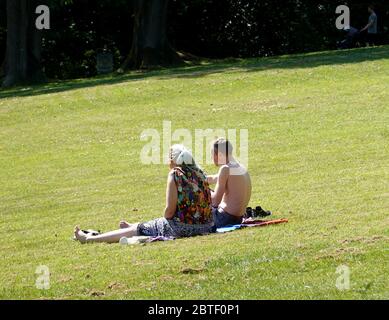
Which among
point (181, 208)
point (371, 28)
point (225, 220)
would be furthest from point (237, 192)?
point (371, 28)

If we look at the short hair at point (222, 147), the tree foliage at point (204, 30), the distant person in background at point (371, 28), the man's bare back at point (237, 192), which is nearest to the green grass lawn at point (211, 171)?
the man's bare back at point (237, 192)

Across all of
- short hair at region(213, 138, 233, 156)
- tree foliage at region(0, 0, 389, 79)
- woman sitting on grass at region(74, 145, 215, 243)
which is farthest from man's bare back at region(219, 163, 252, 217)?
tree foliage at region(0, 0, 389, 79)

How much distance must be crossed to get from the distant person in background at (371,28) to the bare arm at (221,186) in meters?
26.1

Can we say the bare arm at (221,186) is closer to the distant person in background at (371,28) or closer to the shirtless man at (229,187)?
the shirtless man at (229,187)

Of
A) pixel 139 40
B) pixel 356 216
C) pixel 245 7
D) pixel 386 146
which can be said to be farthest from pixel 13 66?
pixel 356 216

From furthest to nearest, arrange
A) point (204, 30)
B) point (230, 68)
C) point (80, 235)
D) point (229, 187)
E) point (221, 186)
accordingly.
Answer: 1. point (204, 30)
2. point (230, 68)
3. point (221, 186)
4. point (229, 187)
5. point (80, 235)

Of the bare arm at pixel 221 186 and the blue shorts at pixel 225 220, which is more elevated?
the bare arm at pixel 221 186

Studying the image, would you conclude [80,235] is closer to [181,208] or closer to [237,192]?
[181,208]

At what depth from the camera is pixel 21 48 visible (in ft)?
117

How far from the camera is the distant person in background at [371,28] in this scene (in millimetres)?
38844

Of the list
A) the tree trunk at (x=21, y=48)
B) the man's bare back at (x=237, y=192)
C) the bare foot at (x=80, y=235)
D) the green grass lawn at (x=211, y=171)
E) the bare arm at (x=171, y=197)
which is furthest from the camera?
the tree trunk at (x=21, y=48)

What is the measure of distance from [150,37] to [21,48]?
16.3ft

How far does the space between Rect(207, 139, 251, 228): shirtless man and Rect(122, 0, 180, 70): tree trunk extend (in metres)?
24.1

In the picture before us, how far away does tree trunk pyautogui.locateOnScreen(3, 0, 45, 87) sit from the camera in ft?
117
